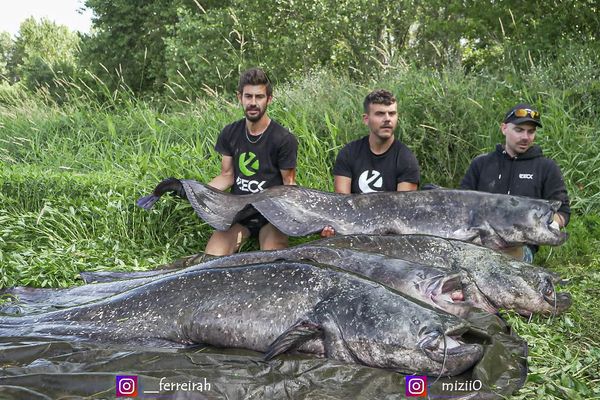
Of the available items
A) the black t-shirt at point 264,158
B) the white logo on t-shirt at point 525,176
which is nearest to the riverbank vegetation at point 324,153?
the black t-shirt at point 264,158

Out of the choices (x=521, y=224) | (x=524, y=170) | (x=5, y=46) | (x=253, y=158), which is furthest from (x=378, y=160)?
(x=5, y=46)

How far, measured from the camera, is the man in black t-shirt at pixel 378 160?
617 cm

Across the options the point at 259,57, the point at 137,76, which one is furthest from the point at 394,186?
the point at 137,76

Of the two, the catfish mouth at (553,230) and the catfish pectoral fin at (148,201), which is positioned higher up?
the catfish pectoral fin at (148,201)

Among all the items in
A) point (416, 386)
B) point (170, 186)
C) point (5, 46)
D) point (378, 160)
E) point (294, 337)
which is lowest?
point (416, 386)

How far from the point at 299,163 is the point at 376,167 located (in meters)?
1.65

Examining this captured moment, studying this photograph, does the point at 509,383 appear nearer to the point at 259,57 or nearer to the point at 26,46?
the point at 259,57

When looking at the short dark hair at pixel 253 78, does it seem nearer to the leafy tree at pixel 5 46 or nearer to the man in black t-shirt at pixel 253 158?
the man in black t-shirt at pixel 253 158

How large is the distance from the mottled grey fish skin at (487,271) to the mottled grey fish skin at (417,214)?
0.67 meters

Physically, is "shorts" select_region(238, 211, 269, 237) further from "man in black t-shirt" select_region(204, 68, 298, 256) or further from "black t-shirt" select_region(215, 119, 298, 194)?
"black t-shirt" select_region(215, 119, 298, 194)

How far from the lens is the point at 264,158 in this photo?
646cm

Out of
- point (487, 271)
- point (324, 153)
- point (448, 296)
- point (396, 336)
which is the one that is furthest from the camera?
point (324, 153)

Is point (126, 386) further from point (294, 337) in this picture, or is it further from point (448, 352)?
point (448, 352)

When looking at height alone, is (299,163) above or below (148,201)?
above
